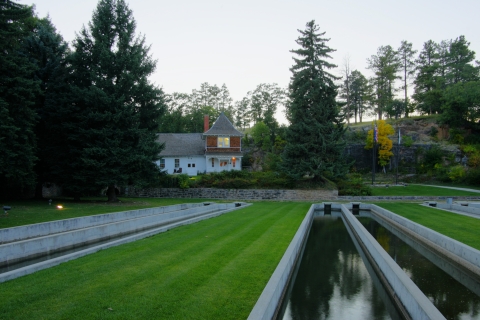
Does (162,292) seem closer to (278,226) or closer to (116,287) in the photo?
(116,287)

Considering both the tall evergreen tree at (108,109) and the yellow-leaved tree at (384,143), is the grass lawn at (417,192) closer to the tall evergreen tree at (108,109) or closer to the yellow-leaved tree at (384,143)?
the yellow-leaved tree at (384,143)

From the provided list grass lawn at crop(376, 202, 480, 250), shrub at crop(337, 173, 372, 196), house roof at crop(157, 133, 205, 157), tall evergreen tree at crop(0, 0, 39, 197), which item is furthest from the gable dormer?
grass lawn at crop(376, 202, 480, 250)

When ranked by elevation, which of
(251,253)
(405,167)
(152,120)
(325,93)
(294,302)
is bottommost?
(294,302)

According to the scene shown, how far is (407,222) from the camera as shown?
54.5 ft

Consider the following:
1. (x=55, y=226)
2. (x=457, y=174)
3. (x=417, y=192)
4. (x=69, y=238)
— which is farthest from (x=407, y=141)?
(x=69, y=238)

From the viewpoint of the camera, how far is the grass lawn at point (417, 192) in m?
33.3

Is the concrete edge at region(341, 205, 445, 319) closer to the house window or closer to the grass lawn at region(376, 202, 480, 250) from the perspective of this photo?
the grass lawn at region(376, 202, 480, 250)

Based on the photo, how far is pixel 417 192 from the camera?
114 ft

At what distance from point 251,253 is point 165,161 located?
1498 inches

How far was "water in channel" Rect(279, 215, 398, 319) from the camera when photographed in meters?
7.63

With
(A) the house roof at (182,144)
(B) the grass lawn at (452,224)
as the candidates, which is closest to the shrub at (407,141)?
(A) the house roof at (182,144)

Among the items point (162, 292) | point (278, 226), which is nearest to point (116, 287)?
point (162, 292)

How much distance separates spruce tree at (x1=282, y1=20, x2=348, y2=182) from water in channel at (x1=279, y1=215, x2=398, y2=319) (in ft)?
60.9

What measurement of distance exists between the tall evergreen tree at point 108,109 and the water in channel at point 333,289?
16517 millimetres
